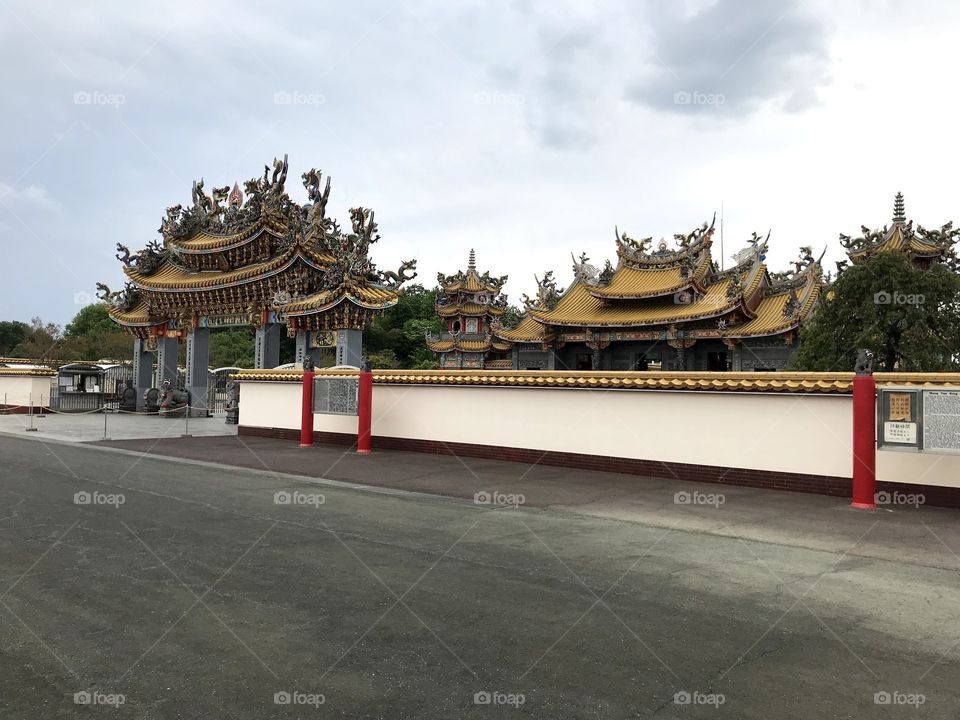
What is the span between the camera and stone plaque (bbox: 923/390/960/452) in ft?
29.8

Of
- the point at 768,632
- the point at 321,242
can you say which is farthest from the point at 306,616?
the point at 321,242

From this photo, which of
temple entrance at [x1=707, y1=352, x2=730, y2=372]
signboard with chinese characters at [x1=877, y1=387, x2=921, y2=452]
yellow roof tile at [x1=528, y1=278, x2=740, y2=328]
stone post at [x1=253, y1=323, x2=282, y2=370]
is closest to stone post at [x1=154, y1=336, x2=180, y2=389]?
stone post at [x1=253, y1=323, x2=282, y2=370]

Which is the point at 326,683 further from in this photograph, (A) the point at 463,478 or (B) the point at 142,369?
(B) the point at 142,369

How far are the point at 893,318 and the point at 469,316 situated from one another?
3375 cm

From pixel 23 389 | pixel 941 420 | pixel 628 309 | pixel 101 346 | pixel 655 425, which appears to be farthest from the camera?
pixel 101 346

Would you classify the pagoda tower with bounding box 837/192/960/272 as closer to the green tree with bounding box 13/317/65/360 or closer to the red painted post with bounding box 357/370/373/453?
the red painted post with bounding box 357/370/373/453

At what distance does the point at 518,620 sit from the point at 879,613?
9.23 feet

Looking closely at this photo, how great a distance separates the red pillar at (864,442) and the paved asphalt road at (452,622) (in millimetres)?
3179

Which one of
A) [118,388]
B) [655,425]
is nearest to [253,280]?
[118,388]

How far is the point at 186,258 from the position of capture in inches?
1120

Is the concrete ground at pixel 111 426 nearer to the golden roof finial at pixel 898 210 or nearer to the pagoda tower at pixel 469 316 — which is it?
the pagoda tower at pixel 469 316

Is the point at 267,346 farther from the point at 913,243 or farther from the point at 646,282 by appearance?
the point at 913,243

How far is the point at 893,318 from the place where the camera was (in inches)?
691

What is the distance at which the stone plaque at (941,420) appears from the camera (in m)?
9.09
